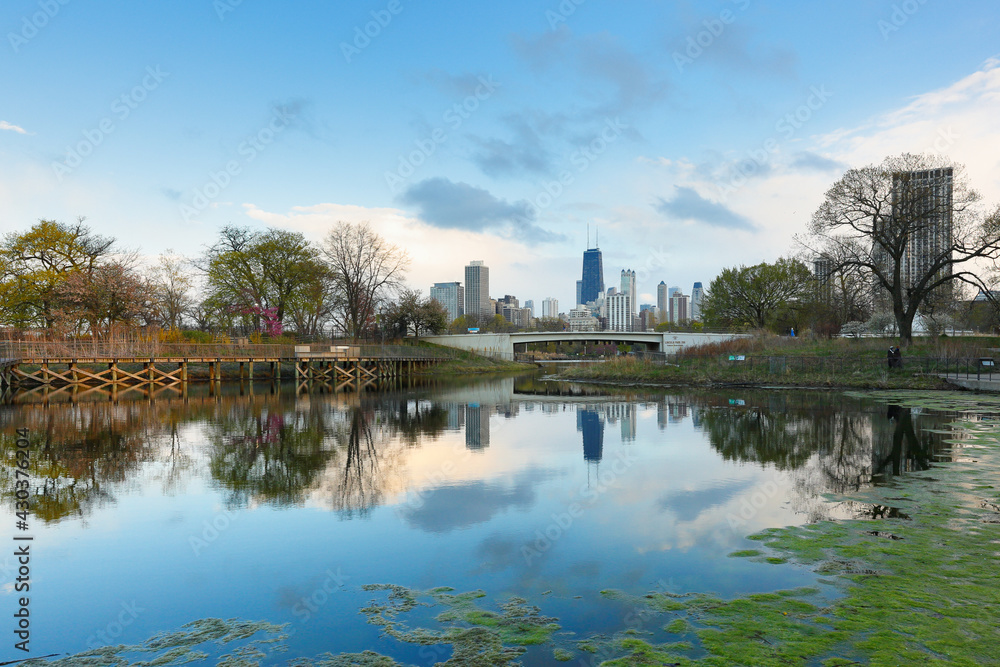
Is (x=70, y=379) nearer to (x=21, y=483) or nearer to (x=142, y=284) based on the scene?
(x=142, y=284)

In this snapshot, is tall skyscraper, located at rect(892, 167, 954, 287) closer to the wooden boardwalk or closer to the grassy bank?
the grassy bank

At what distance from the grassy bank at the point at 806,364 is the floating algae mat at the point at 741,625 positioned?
3191 centimetres

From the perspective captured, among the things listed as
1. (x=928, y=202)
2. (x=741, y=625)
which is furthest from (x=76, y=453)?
(x=928, y=202)

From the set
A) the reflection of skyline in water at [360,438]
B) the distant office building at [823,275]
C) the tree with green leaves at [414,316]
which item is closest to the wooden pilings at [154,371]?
the reflection of skyline in water at [360,438]

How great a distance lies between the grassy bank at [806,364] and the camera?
35.8m

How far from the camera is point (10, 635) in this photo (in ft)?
19.2

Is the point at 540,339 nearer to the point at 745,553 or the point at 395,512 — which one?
the point at 395,512

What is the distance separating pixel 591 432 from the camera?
20.2 m

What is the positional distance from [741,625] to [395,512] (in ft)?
19.7

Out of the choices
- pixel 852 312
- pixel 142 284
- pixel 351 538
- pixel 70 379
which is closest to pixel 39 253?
pixel 142 284

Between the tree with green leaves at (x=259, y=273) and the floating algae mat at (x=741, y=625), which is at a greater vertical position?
the tree with green leaves at (x=259, y=273)

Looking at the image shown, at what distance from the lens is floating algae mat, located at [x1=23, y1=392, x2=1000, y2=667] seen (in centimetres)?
527

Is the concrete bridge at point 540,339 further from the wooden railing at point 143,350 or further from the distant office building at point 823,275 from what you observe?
the wooden railing at point 143,350

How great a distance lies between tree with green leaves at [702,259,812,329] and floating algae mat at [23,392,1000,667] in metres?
69.8
